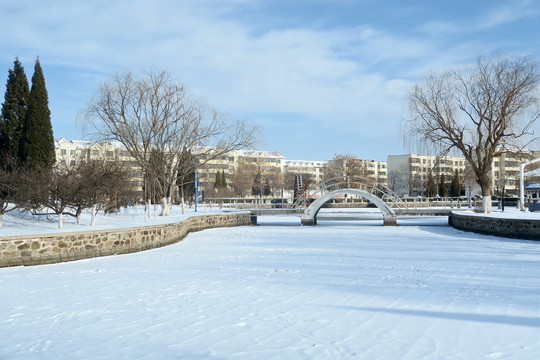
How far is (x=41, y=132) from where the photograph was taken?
2081 centimetres

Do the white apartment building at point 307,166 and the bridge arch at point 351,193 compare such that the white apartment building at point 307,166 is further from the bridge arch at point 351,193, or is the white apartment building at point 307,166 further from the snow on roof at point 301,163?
the bridge arch at point 351,193

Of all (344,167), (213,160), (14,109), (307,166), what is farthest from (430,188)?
(14,109)

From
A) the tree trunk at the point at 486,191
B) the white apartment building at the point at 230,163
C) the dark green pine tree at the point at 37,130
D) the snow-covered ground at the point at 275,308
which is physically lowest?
the snow-covered ground at the point at 275,308

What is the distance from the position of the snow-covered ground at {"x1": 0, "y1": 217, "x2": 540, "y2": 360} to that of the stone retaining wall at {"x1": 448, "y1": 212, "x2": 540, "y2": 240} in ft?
20.5

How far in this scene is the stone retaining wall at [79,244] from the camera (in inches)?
478

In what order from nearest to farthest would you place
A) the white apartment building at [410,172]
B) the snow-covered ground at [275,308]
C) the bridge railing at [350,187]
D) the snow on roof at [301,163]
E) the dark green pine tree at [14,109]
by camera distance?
the snow-covered ground at [275,308] < the dark green pine tree at [14,109] < the bridge railing at [350,187] < the white apartment building at [410,172] < the snow on roof at [301,163]

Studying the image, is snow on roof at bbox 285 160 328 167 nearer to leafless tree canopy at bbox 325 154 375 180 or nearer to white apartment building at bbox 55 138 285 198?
white apartment building at bbox 55 138 285 198

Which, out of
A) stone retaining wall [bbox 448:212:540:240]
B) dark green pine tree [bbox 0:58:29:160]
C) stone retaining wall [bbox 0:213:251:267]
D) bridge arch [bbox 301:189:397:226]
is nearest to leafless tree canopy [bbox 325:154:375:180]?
bridge arch [bbox 301:189:397:226]

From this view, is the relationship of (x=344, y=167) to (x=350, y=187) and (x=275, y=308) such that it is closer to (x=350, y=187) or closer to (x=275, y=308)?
(x=350, y=187)

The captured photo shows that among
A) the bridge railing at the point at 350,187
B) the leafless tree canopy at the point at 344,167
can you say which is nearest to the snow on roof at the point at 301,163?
the leafless tree canopy at the point at 344,167

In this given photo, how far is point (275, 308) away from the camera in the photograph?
7.71 m

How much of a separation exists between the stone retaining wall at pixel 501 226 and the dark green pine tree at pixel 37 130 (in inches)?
738

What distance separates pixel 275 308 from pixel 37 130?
54.9 ft

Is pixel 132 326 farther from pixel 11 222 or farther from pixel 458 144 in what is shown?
pixel 458 144
